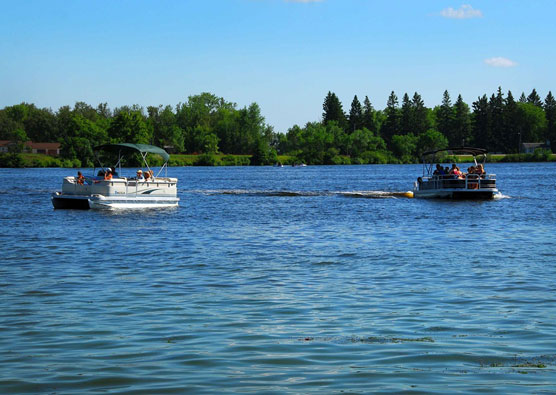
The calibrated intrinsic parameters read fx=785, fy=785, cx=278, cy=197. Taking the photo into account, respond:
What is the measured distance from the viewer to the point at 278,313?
1400cm

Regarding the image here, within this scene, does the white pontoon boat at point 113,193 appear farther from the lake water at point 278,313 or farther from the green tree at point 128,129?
the green tree at point 128,129

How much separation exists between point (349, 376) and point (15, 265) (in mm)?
13759

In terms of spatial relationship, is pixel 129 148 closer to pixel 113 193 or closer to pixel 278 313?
pixel 113 193

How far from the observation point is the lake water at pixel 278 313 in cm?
997

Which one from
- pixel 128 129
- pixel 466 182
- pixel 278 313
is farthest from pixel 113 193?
pixel 128 129

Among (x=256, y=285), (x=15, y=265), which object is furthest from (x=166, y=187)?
(x=256, y=285)

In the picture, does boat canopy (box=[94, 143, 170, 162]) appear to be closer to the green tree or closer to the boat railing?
the boat railing

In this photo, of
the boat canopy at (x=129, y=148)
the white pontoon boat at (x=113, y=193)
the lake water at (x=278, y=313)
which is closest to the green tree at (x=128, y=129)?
the boat canopy at (x=129, y=148)

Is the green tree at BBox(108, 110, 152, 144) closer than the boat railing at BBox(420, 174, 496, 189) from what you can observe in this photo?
No

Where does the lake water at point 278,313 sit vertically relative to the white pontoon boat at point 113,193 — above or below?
below

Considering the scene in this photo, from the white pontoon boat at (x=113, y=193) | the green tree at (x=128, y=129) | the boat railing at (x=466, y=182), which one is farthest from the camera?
the green tree at (x=128, y=129)

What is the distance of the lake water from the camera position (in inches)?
392

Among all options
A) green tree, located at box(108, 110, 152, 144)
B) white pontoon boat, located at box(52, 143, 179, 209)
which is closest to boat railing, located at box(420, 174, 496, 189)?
white pontoon boat, located at box(52, 143, 179, 209)

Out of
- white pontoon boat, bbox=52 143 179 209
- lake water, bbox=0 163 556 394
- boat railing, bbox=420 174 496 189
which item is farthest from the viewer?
boat railing, bbox=420 174 496 189
